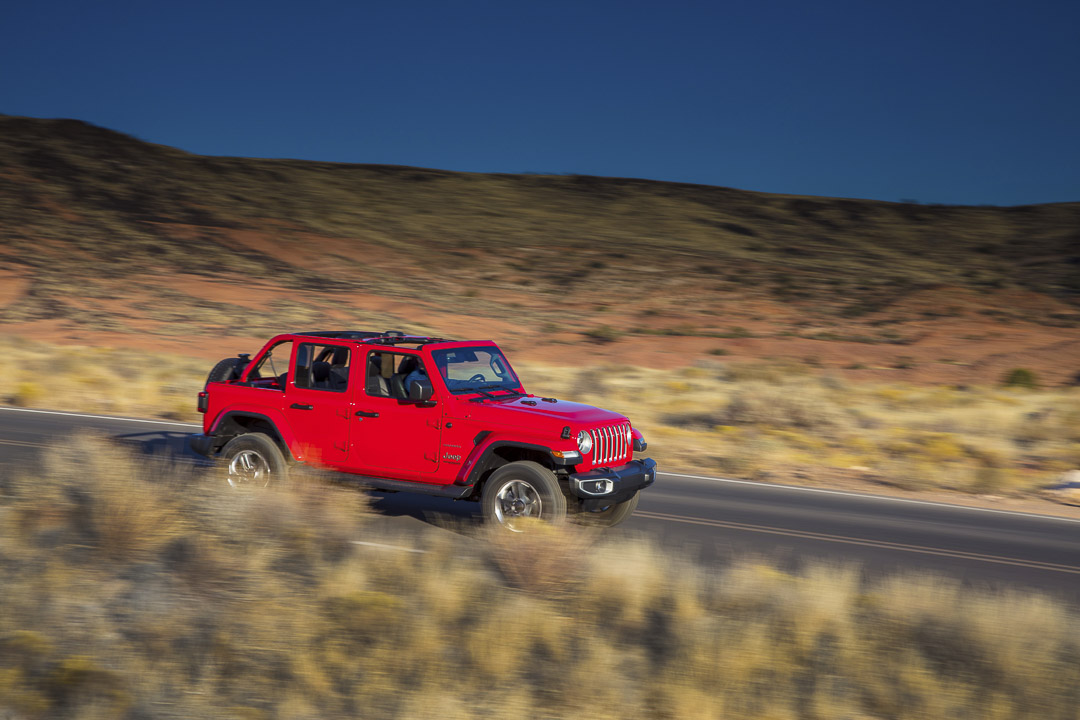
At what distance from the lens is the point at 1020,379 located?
32.4m

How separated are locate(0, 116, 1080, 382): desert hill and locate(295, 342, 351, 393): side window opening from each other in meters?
23.3

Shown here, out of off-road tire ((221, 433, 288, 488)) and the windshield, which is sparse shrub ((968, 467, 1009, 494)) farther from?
off-road tire ((221, 433, 288, 488))

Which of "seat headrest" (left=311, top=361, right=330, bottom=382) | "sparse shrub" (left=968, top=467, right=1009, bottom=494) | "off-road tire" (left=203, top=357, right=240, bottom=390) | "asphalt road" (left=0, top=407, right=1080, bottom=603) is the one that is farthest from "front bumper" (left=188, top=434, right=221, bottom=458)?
"sparse shrub" (left=968, top=467, right=1009, bottom=494)

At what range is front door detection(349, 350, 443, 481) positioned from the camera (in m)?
8.84

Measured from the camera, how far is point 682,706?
499 cm

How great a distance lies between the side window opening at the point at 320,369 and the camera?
9391 millimetres

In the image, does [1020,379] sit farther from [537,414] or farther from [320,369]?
[320,369]

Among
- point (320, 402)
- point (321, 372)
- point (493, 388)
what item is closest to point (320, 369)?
point (321, 372)

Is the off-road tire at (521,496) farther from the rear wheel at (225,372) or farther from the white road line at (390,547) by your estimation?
the rear wheel at (225,372)

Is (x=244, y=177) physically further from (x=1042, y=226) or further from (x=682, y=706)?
(x=682, y=706)

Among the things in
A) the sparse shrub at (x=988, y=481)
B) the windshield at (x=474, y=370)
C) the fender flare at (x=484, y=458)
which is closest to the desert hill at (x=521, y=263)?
the sparse shrub at (x=988, y=481)

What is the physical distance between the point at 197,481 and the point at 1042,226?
6422 centimetres

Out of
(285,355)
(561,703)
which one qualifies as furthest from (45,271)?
(561,703)

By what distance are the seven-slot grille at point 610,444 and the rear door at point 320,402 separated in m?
2.41
